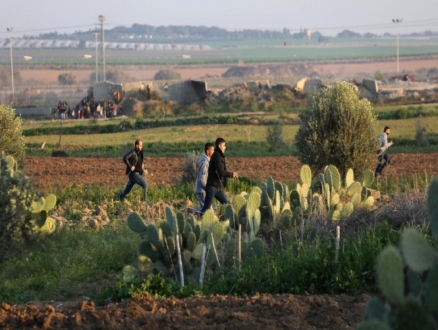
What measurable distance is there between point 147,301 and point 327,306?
68.1 inches

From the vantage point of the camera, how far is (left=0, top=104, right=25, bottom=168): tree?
19.4m

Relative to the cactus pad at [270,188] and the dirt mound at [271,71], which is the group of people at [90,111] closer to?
the cactus pad at [270,188]

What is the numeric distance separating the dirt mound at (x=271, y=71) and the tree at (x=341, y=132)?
372 ft

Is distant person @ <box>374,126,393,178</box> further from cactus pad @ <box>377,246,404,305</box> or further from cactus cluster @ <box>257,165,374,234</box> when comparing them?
cactus pad @ <box>377,246,404,305</box>

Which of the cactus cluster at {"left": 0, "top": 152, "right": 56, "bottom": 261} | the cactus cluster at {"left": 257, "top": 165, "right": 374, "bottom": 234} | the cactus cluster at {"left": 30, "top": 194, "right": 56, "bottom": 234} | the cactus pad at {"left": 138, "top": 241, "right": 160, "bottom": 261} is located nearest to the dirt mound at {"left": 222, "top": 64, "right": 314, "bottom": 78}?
the cactus cluster at {"left": 257, "top": 165, "right": 374, "bottom": 234}

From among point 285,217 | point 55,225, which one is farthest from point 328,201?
point 55,225

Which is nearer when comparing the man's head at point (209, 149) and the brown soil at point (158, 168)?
the man's head at point (209, 149)

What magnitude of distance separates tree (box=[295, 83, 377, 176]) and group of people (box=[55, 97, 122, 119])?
1363 inches

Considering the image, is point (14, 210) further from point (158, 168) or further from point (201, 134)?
point (201, 134)

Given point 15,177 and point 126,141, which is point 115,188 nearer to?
point 15,177

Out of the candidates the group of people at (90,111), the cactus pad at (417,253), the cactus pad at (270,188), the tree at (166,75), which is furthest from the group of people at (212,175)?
the tree at (166,75)

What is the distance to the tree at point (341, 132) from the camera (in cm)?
1881

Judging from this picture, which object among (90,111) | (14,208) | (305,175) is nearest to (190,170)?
(305,175)

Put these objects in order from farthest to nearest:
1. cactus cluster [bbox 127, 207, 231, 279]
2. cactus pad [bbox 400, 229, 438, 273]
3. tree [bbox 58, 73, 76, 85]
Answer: tree [bbox 58, 73, 76, 85], cactus cluster [bbox 127, 207, 231, 279], cactus pad [bbox 400, 229, 438, 273]
